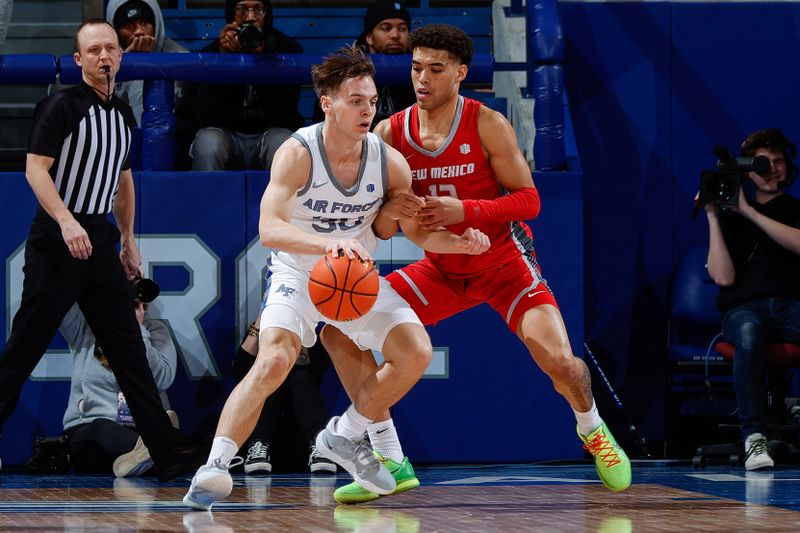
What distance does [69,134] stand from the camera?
6684mm

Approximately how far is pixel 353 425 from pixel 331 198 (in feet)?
3.26

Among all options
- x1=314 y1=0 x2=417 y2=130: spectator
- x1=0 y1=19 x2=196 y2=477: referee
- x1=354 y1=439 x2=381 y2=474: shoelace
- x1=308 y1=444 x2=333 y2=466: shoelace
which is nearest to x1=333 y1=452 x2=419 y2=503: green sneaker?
x1=354 y1=439 x2=381 y2=474: shoelace

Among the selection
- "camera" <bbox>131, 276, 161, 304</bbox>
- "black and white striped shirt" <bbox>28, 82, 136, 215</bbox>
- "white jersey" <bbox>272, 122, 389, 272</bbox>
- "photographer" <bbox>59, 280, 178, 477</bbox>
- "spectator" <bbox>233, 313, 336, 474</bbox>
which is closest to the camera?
"white jersey" <bbox>272, 122, 389, 272</bbox>

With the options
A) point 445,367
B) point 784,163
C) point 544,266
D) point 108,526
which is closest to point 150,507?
point 108,526

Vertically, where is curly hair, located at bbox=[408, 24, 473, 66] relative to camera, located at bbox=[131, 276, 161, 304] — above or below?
above

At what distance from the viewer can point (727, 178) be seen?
7.64 metres

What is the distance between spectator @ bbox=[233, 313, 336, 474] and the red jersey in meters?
1.78

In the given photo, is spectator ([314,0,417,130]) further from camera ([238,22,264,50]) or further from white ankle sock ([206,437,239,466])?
white ankle sock ([206,437,239,466])

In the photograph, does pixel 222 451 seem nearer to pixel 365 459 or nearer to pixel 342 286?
pixel 365 459

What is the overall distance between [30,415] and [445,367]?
256 cm

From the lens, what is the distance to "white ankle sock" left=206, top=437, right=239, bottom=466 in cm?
494

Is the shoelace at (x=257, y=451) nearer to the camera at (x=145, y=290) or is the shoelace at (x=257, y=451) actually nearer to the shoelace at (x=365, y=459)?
the camera at (x=145, y=290)

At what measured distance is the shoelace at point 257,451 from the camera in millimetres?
7203

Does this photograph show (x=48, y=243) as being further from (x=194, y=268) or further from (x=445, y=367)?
(x=445, y=367)
